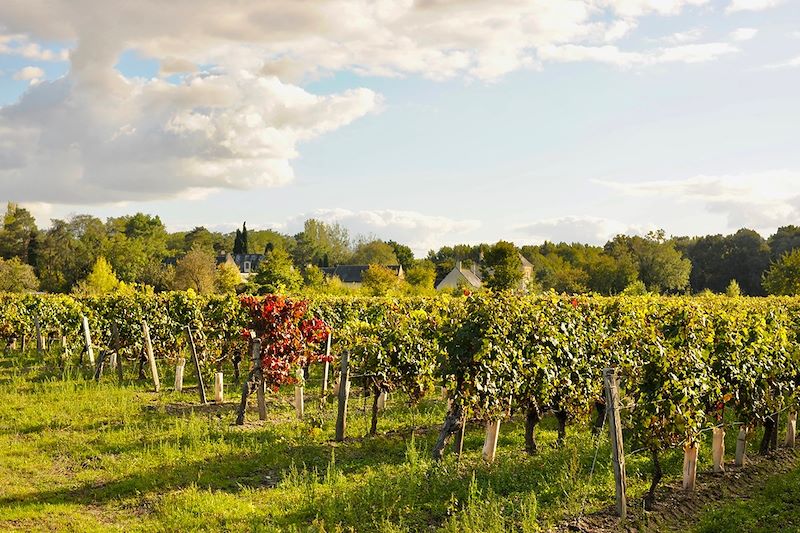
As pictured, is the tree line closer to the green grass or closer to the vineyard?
the vineyard

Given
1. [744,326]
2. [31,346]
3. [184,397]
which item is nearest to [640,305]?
[744,326]

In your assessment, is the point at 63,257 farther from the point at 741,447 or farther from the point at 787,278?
the point at 741,447

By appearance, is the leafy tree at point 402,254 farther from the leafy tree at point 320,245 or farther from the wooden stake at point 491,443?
the wooden stake at point 491,443

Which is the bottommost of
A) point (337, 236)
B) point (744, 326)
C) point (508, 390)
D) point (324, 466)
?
point (324, 466)

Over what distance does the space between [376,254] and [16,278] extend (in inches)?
2148

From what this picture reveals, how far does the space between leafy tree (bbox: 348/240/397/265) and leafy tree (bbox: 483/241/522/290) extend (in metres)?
41.8

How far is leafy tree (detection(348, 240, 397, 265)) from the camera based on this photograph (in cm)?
10525

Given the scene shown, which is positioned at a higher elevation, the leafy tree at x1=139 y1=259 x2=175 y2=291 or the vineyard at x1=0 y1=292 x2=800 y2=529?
the leafy tree at x1=139 y1=259 x2=175 y2=291

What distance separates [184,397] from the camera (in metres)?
15.5

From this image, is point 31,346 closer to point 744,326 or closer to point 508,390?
point 508,390

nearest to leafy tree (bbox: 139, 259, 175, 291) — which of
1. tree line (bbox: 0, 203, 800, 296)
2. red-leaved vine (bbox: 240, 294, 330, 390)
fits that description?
tree line (bbox: 0, 203, 800, 296)

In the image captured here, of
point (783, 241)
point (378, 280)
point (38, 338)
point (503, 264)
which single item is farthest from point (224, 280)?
point (783, 241)

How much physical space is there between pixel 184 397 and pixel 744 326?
12117mm

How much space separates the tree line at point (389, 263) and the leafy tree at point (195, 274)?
0.34 ft
